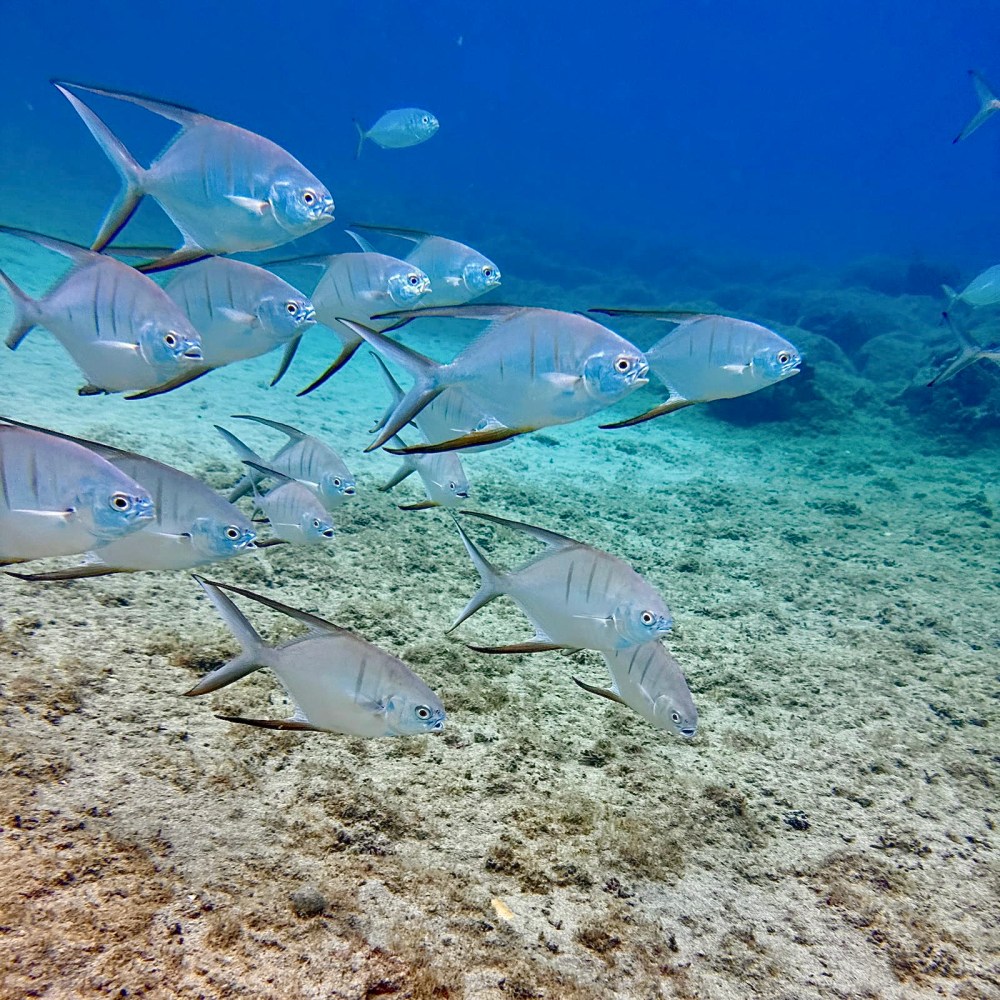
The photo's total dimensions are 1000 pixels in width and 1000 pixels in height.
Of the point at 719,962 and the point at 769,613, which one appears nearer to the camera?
the point at 719,962

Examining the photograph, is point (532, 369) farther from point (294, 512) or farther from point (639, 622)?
point (294, 512)

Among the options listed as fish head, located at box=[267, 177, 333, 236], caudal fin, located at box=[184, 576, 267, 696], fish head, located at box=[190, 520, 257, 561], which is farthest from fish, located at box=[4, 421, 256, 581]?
fish head, located at box=[267, 177, 333, 236]

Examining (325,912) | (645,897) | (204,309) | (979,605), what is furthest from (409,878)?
(979,605)

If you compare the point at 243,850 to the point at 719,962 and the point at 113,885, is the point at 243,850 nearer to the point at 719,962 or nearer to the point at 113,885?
the point at 113,885

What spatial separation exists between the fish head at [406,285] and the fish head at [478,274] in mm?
329

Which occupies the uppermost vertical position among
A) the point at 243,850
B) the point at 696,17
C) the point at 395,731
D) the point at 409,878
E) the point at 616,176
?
the point at 696,17

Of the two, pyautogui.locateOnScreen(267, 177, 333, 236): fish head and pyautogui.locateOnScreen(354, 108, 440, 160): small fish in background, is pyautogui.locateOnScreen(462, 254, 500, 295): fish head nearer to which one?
pyautogui.locateOnScreen(267, 177, 333, 236): fish head

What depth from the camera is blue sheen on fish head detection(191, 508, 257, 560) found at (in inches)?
83.3

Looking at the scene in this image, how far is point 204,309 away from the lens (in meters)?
2.42

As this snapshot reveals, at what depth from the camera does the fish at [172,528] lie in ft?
6.45

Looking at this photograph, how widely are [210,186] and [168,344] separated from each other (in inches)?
25.1

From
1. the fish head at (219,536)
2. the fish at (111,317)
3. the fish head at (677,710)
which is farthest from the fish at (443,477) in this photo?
the fish head at (677,710)

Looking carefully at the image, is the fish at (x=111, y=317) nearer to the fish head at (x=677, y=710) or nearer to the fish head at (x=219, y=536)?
the fish head at (x=219, y=536)

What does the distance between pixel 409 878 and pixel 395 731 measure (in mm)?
527
